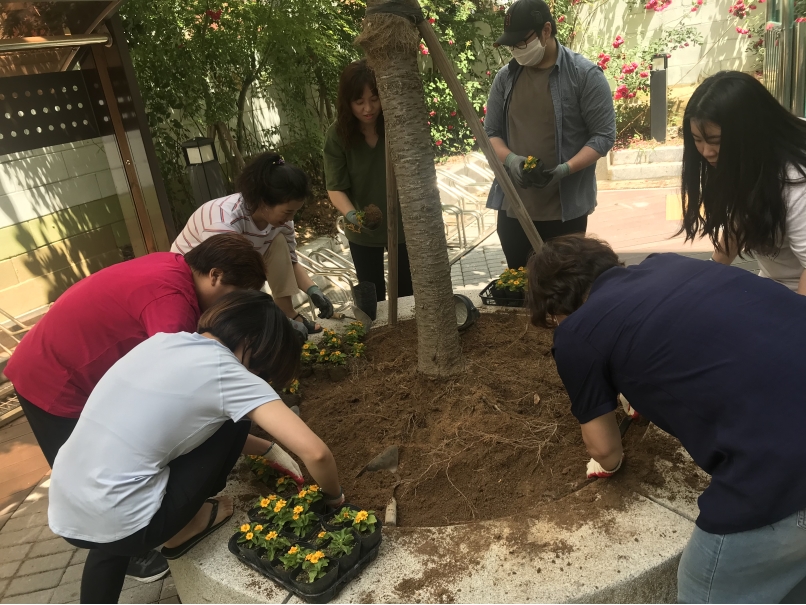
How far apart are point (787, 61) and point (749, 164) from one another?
610 centimetres

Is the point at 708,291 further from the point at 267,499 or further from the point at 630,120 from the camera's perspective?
the point at 630,120

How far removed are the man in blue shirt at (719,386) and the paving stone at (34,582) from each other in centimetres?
233

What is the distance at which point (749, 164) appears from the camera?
1.91m

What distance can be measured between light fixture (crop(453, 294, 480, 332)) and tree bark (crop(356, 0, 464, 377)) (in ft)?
1.25

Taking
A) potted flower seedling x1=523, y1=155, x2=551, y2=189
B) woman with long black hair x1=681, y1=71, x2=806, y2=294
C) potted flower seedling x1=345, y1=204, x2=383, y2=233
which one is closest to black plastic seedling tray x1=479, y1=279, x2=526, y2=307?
potted flower seedling x1=523, y1=155, x2=551, y2=189

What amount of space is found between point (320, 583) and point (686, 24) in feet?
32.7

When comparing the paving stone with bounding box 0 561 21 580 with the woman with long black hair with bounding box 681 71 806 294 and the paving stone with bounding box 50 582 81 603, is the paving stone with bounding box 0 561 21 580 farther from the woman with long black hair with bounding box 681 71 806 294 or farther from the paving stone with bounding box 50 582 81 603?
the woman with long black hair with bounding box 681 71 806 294

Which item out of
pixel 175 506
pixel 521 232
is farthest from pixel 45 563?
pixel 521 232

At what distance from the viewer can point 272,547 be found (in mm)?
1776

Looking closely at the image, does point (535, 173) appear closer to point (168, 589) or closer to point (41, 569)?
point (168, 589)

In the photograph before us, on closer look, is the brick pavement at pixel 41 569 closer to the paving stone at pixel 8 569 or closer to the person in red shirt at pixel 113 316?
the paving stone at pixel 8 569

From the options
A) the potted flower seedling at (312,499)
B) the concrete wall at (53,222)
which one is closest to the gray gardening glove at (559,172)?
the potted flower seedling at (312,499)

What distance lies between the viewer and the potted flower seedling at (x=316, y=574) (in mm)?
1645

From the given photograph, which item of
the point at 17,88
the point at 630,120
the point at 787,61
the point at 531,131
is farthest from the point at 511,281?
the point at 630,120
